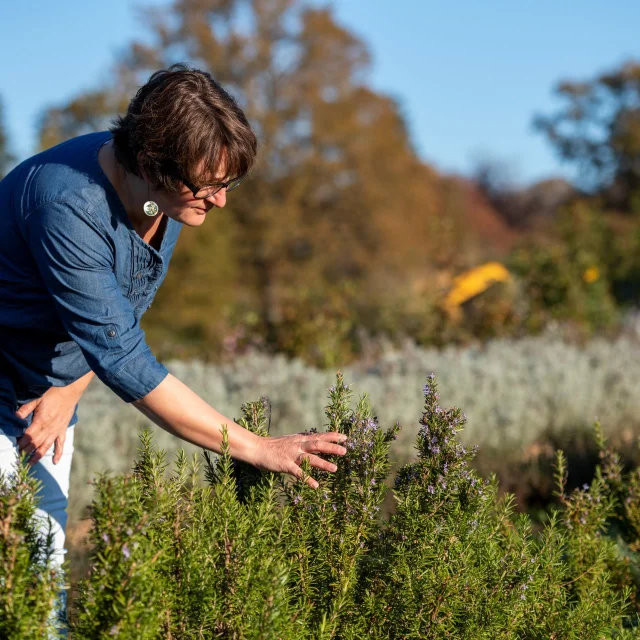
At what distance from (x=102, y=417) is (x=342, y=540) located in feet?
11.1

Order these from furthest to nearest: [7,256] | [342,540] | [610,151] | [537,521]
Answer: [610,151] < [537,521] < [7,256] < [342,540]

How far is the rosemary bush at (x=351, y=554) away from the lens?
171 centimetres

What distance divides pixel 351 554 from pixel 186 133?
3.52ft

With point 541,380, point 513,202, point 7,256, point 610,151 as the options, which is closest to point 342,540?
point 7,256

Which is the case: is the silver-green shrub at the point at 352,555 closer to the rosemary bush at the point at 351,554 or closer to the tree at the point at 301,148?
the rosemary bush at the point at 351,554

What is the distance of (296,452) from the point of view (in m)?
1.96

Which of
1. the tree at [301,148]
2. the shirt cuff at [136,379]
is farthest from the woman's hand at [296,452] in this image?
the tree at [301,148]

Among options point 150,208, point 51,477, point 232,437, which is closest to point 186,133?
point 150,208

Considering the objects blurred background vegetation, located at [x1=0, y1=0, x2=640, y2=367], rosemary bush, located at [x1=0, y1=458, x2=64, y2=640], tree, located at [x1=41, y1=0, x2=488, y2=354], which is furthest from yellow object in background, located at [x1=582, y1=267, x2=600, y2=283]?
tree, located at [x1=41, y1=0, x2=488, y2=354]

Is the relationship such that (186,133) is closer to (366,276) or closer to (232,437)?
(232,437)

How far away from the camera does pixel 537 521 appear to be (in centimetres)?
432

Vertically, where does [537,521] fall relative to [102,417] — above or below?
below

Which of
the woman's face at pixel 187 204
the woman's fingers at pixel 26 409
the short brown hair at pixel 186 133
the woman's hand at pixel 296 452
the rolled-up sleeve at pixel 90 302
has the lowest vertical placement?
the woman's hand at pixel 296 452

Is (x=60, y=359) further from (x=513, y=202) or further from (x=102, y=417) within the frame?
(x=513, y=202)
